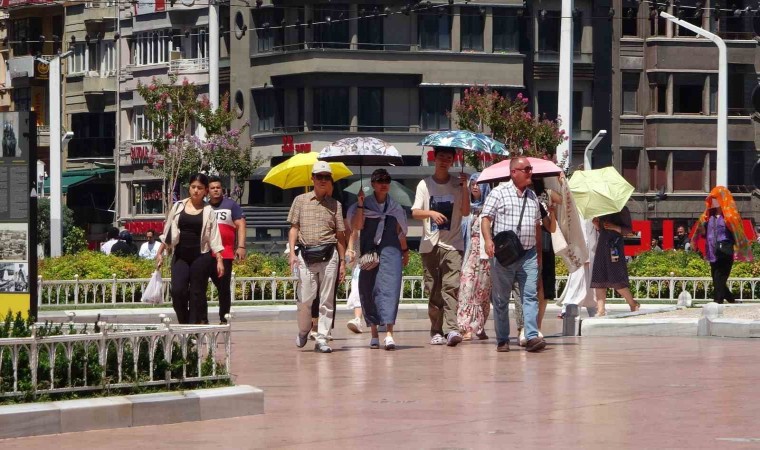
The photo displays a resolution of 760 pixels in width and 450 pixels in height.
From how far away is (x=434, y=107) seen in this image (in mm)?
68688

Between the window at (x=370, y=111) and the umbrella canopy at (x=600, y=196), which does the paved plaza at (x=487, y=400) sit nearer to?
the umbrella canopy at (x=600, y=196)

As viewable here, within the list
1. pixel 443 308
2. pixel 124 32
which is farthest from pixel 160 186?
pixel 443 308

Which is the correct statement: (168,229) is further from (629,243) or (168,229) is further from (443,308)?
(629,243)

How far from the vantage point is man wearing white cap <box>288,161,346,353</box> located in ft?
58.7

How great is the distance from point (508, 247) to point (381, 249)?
1.49m

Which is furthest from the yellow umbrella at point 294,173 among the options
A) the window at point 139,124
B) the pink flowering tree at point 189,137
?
the window at point 139,124

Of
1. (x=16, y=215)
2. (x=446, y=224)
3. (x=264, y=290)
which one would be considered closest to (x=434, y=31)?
(x=264, y=290)

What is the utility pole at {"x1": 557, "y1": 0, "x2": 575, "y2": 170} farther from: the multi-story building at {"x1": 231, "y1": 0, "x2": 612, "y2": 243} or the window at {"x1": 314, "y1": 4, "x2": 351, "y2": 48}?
the window at {"x1": 314, "y1": 4, "x2": 351, "y2": 48}

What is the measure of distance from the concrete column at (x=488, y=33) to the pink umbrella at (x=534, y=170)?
4915 centimetres

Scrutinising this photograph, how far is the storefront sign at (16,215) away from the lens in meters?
14.6

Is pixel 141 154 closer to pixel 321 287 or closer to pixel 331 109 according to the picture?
pixel 331 109

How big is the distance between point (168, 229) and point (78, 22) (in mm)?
64920

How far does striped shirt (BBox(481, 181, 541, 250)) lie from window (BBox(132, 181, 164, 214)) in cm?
5809

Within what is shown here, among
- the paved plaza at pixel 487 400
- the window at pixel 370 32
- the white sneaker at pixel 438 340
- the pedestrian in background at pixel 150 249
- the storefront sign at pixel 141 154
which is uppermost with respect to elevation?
the window at pixel 370 32
